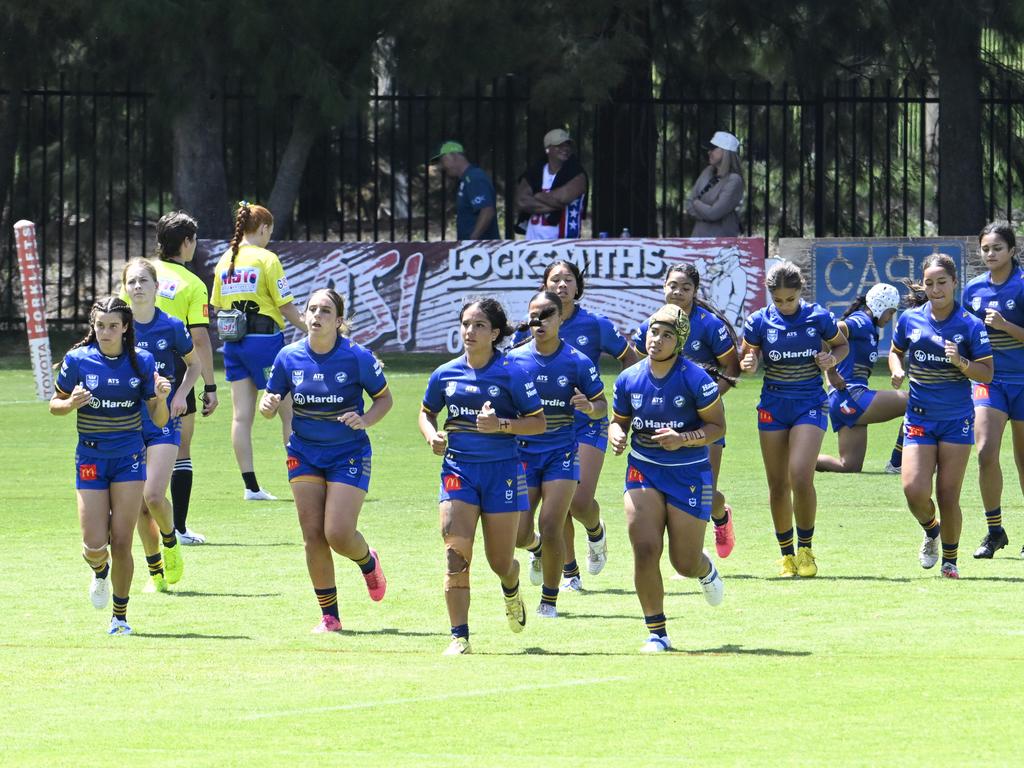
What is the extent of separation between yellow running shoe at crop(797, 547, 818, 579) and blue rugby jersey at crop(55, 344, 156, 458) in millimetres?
3736

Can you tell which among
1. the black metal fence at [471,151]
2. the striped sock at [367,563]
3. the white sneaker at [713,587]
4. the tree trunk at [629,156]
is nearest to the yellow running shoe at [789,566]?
the white sneaker at [713,587]

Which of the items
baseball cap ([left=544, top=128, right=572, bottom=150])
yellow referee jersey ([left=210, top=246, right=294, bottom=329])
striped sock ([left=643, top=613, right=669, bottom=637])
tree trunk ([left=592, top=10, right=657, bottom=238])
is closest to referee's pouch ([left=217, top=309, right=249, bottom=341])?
yellow referee jersey ([left=210, top=246, right=294, bottom=329])

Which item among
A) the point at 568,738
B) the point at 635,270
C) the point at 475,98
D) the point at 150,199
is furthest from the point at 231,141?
the point at 568,738

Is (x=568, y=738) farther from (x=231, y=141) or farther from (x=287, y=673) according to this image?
(x=231, y=141)

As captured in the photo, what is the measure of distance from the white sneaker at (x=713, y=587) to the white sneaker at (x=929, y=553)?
2091mm

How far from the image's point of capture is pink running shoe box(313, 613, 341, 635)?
31.6 feet

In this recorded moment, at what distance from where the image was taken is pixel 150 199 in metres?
27.8

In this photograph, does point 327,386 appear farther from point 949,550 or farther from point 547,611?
point 949,550

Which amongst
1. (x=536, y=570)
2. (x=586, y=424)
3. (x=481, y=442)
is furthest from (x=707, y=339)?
(x=481, y=442)

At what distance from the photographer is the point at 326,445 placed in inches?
383

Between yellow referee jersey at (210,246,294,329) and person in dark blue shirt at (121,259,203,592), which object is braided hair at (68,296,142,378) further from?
yellow referee jersey at (210,246,294,329)

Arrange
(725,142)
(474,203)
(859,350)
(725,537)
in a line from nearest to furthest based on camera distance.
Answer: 1. (725,537)
2. (859,350)
3. (725,142)
4. (474,203)

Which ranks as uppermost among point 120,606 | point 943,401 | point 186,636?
point 943,401

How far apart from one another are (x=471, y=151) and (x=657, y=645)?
18287mm
